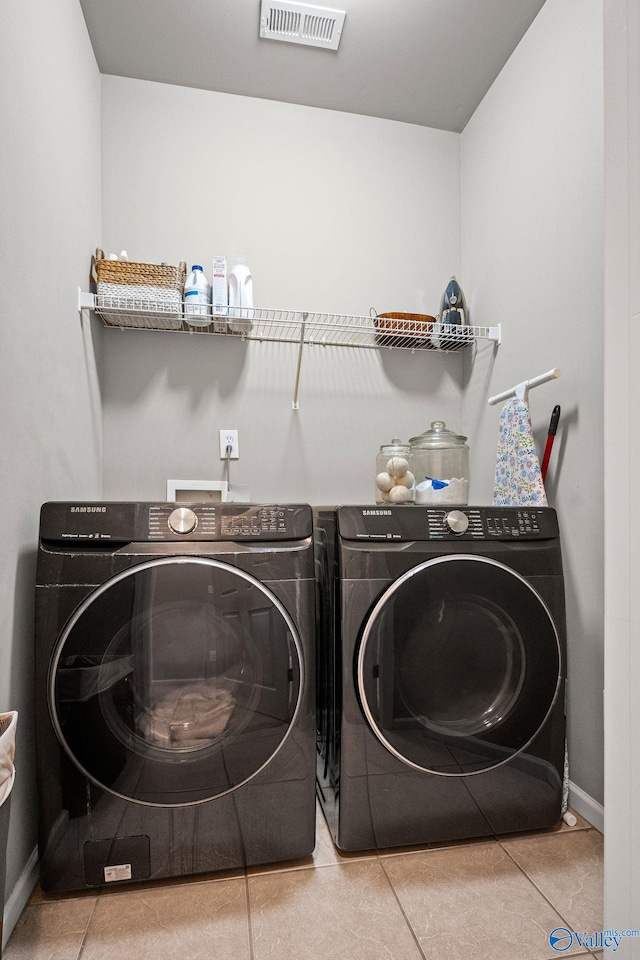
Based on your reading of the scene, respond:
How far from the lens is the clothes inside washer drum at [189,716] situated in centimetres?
120

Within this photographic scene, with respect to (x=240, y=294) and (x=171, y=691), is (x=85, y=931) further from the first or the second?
(x=240, y=294)

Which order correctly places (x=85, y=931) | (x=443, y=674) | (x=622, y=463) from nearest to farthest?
1. (x=622, y=463)
2. (x=85, y=931)
3. (x=443, y=674)

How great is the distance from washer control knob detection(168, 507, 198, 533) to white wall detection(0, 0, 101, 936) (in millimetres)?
329

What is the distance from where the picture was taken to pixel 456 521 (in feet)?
4.46

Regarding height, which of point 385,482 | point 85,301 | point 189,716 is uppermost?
point 85,301

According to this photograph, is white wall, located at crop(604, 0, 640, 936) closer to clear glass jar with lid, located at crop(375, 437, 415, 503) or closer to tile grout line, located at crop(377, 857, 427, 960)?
tile grout line, located at crop(377, 857, 427, 960)

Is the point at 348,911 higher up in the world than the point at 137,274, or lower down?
lower down

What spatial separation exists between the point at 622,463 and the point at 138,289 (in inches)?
61.4

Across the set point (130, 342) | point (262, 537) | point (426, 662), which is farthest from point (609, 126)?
point (130, 342)

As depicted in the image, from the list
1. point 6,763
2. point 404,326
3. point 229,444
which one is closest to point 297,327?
point 404,326

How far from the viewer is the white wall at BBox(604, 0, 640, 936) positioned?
27.2 inches

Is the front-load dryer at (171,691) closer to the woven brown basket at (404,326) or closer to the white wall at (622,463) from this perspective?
the white wall at (622,463)

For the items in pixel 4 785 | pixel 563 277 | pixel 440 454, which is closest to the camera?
pixel 4 785

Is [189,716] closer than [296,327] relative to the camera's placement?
Yes
